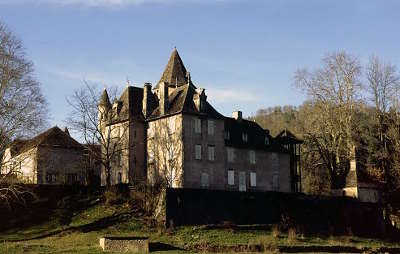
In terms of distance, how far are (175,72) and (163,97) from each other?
669cm

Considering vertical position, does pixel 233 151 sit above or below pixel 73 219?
above

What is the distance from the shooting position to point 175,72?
58.7 m

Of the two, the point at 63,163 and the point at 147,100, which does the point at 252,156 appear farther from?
the point at 63,163

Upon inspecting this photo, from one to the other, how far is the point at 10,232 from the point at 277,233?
57.7ft

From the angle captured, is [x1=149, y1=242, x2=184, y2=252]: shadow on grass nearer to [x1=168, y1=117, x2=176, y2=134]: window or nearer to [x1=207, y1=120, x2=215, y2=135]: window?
[x1=168, y1=117, x2=176, y2=134]: window

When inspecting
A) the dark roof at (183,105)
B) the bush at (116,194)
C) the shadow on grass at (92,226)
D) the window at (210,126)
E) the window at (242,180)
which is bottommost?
the shadow on grass at (92,226)

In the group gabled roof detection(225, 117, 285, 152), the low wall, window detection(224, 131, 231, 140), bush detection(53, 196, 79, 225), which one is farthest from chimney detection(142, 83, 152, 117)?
bush detection(53, 196, 79, 225)

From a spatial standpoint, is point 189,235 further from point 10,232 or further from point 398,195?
point 398,195

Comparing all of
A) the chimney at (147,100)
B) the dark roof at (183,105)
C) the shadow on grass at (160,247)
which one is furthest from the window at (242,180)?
the shadow on grass at (160,247)

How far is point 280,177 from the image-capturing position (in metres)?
59.1

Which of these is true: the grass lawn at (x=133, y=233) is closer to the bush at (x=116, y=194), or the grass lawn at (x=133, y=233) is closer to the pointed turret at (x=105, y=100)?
the bush at (x=116, y=194)

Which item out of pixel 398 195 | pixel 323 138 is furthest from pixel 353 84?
pixel 398 195

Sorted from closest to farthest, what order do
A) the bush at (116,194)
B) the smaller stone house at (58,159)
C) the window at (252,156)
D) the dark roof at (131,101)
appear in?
the bush at (116,194) → the dark roof at (131,101) → the smaller stone house at (58,159) → the window at (252,156)

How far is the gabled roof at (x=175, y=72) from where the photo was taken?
A: 57875 millimetres
